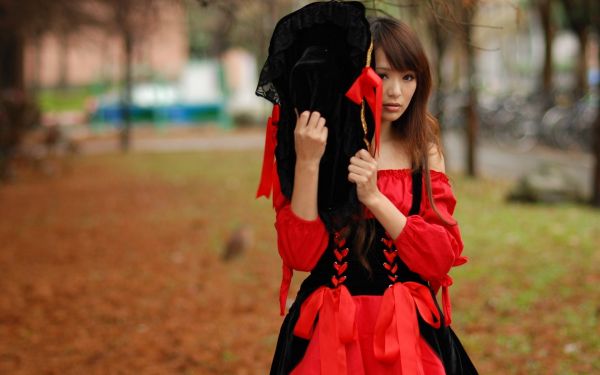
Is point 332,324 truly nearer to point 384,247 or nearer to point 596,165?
point 384,247

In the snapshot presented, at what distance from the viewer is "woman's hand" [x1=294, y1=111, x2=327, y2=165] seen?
2.22m

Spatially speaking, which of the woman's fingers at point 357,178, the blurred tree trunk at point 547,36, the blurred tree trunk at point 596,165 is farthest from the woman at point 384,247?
the blurred tree trunk at point 547,36

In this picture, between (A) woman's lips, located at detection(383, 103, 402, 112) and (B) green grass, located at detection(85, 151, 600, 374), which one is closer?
(A) woman's lips, located at detection(383, 103, 402, 112)

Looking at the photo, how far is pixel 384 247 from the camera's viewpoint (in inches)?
94.0

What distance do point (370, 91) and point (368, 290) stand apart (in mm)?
562

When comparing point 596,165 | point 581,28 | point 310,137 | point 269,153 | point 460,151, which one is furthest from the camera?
point 581,28

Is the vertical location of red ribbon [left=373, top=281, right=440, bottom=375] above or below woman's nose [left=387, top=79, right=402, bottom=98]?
below

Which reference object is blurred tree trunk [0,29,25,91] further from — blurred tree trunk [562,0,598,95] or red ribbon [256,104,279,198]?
red ribbon [256,104,279,198]

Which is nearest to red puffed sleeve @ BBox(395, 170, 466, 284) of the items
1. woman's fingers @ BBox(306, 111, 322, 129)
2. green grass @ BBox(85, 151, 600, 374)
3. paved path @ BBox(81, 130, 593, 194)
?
woman's fingers @ BBox(306, 111, 322, 129)

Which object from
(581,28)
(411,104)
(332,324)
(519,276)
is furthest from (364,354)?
(581,28)

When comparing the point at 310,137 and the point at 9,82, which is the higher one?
the point at 9,82

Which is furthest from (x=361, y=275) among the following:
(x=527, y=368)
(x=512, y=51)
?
(x=512, y=51)

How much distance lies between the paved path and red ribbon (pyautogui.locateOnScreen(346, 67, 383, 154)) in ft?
32.0

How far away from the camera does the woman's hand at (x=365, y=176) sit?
2.24m
